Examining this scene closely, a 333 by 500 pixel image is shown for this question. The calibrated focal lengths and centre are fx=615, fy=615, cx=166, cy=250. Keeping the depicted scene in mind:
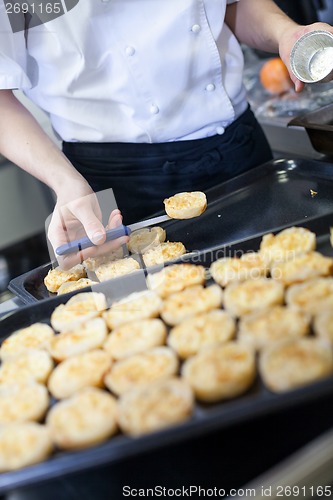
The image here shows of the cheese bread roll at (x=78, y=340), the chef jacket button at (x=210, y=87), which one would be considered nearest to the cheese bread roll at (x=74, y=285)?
the cheese bread roll at (x=78, y=340)

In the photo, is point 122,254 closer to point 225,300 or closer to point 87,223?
point 87,223

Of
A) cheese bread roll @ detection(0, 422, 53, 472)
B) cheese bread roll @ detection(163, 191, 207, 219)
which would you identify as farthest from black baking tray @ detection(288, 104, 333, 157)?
cheese bread roll @ detection(0, 422, 53, 472)

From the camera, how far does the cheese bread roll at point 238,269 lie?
4.66 feet

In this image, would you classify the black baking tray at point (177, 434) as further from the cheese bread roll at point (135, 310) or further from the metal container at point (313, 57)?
the metal container at point (313, 57)

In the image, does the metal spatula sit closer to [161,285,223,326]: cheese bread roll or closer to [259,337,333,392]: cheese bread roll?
[161,285,223,326]: cheese bread roll

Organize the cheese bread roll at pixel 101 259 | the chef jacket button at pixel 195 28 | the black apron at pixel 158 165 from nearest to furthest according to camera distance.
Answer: the cheese bread roll at pixel 101 259 < the chef jacket button at pixel 195 28 < the black apron at pixel 158 165

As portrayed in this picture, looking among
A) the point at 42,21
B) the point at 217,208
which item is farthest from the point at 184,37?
the point at 217,208

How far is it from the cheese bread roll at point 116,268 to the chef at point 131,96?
0.32 feet

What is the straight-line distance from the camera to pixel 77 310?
56.8 inches

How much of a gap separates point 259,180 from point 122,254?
55 centimetres

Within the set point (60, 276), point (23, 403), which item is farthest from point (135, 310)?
point (60, 276)

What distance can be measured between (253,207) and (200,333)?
767 mm

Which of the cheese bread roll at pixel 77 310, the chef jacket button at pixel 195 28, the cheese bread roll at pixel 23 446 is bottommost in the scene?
the cheese bread roll at pixel 23 446

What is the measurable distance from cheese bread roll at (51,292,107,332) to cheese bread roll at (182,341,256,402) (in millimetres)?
360
